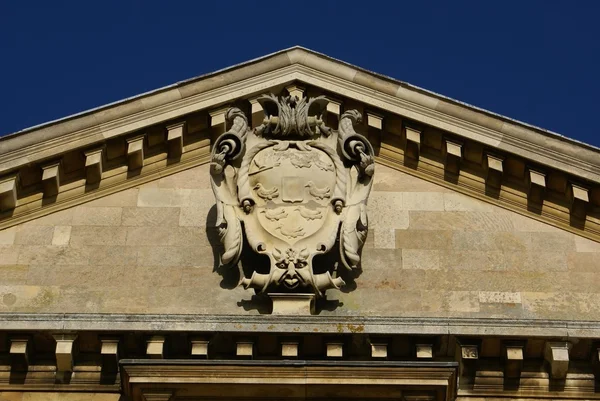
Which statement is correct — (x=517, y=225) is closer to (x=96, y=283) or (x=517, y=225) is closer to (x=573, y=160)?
(x=573, y=160)

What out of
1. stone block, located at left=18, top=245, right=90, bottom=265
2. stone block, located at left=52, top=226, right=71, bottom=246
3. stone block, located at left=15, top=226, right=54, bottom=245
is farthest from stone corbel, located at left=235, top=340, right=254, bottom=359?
stone block, located at left=15, top=226, right=54, bottom=245

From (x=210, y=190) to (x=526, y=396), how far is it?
5.76 m

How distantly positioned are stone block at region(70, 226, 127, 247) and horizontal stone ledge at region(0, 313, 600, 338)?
2.24m

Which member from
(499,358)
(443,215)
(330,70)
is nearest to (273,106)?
(330,70)

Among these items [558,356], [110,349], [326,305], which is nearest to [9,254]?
[110,349]

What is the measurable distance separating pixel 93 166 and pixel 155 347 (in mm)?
3899

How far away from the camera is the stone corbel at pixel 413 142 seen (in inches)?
1125

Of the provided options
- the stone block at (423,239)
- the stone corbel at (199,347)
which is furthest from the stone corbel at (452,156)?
the stone corbel at (199,347)

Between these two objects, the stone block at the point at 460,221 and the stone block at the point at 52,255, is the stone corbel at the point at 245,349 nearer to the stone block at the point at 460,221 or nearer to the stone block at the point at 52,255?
the stone block at the point at 52,255

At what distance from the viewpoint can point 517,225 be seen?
92.0ft

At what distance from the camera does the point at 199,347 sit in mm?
25422

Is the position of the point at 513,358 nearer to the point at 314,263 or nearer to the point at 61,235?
the point at 314,263

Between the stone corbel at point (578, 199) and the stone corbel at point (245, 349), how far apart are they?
5.53 meters

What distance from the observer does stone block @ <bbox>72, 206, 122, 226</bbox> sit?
91.9 feet
